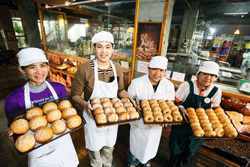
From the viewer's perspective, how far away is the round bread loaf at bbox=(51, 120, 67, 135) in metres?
1.39

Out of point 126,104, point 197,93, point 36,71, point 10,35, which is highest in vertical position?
point 10,35

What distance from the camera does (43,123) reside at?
1.42 meters

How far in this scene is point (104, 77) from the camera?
1.79 meters

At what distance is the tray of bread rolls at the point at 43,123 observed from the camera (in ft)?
4.05

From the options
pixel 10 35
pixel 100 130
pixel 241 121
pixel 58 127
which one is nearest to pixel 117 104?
pixel 100 130

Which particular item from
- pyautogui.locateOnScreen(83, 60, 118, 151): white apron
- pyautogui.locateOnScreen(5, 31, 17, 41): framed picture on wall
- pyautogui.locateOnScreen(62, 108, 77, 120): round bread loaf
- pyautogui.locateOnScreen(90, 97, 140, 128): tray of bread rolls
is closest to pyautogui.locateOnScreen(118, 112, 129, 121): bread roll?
pyautogui.locateOnScreen(90, 97, 140, 128): tray of bread rolls

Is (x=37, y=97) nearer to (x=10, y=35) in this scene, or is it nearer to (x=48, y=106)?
(x=48, y=106)

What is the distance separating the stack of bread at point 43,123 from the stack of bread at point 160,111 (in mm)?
920

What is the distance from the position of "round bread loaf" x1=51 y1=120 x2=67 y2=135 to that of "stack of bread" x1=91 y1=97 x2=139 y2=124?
384mm

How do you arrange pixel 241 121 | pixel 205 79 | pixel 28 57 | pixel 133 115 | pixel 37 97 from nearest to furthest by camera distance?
pixel 28 57 < pixel 37 97 < pixel 133 115 < pixel 205 79 < pixel 241 121

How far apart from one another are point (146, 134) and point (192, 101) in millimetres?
954

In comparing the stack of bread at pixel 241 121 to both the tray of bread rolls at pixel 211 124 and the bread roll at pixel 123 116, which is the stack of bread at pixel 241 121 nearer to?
the tray of bread rolls at pixel 211 124

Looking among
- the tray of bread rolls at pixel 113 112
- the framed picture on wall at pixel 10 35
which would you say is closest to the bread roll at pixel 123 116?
the tray of bread rolls at pixel 113 112

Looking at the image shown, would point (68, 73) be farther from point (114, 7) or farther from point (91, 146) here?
point (91, 146)
